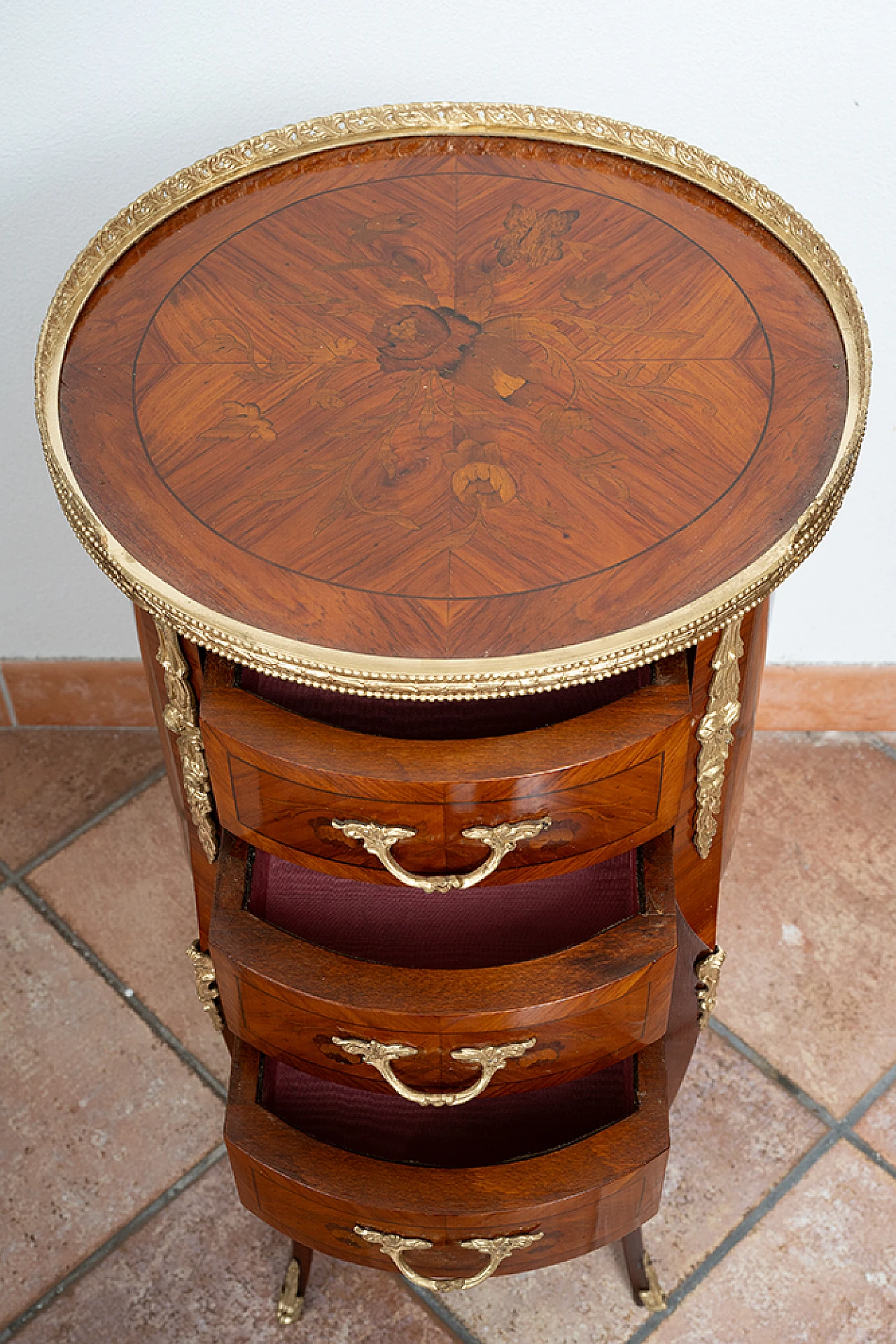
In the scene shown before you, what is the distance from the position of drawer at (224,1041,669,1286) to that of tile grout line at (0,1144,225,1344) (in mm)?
334

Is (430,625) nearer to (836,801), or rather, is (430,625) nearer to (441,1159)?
(441,1159)

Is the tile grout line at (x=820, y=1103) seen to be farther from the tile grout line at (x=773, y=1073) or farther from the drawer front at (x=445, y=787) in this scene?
the drawer front at (x=445, y=787)

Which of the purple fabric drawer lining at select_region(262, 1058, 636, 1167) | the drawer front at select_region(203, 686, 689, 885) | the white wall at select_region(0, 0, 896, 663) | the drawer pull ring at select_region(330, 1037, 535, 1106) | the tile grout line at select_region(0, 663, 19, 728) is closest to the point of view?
the drawer front at select_region(203, 686, 689, 885)

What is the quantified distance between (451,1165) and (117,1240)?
484 millimetres

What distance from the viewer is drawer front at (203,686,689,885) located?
0.90 meters

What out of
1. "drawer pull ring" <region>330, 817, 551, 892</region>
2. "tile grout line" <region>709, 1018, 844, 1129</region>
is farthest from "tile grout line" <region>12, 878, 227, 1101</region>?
"drawer pull ring" <region>330, 817, 551, 892</region>

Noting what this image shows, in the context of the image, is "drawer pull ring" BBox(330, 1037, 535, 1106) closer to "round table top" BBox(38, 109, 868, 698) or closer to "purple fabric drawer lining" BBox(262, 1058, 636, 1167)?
"purple fabric drawer lining" BBox(262, 1058, 636, 1167)

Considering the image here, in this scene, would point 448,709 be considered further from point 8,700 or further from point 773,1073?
point 8,700

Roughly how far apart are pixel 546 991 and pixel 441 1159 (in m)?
0.24

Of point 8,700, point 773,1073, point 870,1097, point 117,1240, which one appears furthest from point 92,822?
point 870,1097

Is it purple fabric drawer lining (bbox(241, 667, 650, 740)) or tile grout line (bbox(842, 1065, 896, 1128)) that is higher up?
purple fabric drawer lining (bbox(241, 667, 650, 740))

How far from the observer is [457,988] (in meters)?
0.99

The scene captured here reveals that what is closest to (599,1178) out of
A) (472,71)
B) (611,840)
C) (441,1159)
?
(441,1159)

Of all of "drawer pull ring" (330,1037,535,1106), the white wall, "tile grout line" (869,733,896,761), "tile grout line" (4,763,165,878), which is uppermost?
the white wall
